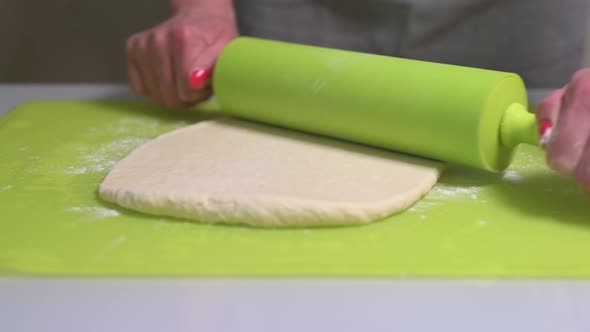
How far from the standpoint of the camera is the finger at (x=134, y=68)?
1454 millimetres

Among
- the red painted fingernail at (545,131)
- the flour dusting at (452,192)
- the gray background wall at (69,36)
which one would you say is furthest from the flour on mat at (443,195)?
the gray background wall at (69,36)

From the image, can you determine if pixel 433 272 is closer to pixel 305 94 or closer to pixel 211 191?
pixel 211 191

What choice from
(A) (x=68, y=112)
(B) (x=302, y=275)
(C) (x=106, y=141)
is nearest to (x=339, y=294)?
(B) (x=302, y=275)

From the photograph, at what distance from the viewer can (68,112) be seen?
1471 mm

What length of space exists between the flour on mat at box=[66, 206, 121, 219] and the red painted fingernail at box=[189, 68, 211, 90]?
1.48ft

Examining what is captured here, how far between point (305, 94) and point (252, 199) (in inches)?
12.7

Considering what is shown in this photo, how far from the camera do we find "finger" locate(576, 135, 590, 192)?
33.8 inches

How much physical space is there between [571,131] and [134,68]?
99 centimetres

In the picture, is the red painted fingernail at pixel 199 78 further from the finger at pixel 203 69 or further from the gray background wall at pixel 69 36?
the gray background wall at pixel 69 36

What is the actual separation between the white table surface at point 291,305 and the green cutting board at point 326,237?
0.8 inches

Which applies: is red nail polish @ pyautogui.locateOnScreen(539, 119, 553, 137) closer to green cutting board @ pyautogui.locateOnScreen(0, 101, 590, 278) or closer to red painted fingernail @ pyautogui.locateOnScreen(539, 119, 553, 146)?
red painted fingernail @ pyautogui.locateOnScreen(539, 119, 553, 146)

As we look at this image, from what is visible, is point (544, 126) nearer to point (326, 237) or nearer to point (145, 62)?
point (326, 237)

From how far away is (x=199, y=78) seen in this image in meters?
1.35

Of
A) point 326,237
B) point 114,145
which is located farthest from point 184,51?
point 326,237
